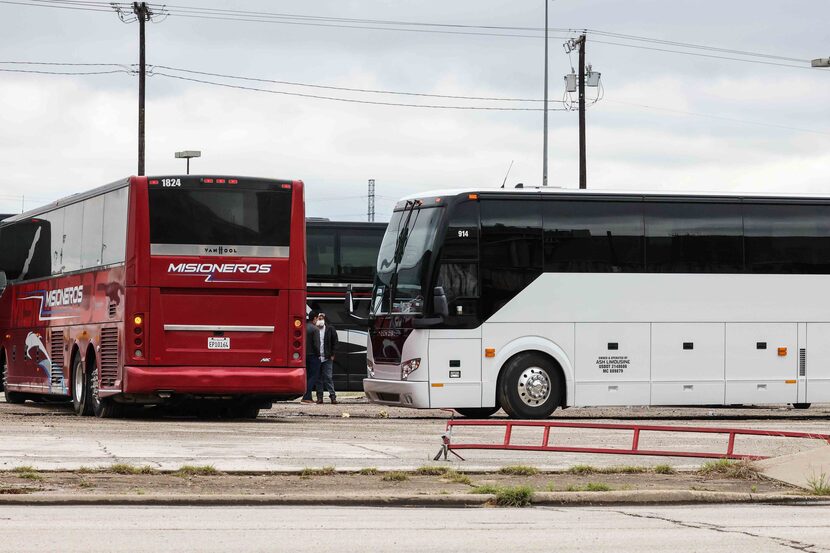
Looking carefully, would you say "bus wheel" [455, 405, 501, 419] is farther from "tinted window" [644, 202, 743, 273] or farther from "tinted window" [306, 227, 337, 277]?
"tinted window" [306, 227, 337, 277]

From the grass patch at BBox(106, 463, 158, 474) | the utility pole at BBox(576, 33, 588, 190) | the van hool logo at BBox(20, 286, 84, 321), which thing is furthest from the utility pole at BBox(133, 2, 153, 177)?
the grass patch at BBox(106, 463, 158, 474)

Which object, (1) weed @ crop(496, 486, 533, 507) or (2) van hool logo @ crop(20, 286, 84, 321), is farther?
(2) van hool logo @ crop(20, 286, 84, 321)

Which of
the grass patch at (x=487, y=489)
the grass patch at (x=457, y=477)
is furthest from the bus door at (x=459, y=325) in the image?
the grass patch at (x=487, y=489)

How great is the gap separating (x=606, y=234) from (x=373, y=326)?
4.04 meters

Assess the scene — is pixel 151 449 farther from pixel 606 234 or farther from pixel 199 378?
pixel 606 234

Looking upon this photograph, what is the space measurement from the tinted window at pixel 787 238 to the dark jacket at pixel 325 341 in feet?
30.3

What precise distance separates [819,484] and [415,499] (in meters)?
3.75

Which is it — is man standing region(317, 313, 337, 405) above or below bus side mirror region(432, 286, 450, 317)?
below

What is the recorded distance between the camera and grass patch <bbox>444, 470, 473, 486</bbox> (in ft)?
44.4

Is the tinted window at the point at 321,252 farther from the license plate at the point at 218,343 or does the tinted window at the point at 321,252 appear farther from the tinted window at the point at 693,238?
the license plate at the point at 218,343

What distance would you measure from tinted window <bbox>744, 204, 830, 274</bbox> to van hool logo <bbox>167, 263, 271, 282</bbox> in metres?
8.36

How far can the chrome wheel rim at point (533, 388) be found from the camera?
23672 millimetres

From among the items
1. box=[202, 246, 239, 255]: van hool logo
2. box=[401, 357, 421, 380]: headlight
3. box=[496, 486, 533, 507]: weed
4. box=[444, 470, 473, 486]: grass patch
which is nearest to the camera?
box=[496, 486, 533, 507]: weed

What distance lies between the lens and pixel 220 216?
864 inches
